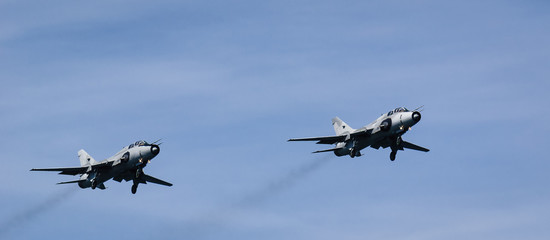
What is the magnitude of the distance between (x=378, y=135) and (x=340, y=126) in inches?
392

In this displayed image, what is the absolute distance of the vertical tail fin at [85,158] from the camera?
133 metres

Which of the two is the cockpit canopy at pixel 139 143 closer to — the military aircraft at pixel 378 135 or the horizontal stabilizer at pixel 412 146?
the military aircraft at pixel 378 135

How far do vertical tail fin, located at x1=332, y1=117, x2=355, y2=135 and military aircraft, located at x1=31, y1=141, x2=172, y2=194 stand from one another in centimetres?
2290

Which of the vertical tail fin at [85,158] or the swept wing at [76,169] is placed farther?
the vertical tail fin at [85,158]

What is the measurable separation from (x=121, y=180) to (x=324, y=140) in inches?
924

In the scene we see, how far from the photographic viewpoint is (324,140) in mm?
129125

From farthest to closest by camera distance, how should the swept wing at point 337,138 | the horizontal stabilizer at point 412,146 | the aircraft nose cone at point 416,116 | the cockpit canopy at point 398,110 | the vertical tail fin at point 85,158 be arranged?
the horizontal stabilizer at point 412,146 < the vertical tail fin at point 85,158 < the swept wing at point 337,138 < the cockpit canopy at point 398,110 < the aircraft nose cone at point 416,116

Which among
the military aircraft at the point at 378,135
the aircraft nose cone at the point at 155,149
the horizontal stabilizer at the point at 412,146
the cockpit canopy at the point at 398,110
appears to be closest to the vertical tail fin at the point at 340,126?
the military aircraft at the point at 378,135

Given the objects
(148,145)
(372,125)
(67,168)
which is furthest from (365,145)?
(67,168)

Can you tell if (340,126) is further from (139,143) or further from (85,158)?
(85,158)

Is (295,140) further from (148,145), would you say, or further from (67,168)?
(67,168)

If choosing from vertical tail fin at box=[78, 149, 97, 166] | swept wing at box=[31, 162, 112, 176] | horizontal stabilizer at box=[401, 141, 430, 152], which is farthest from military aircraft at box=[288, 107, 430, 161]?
vertical tail fin at box=[78, 149, 97, 166]

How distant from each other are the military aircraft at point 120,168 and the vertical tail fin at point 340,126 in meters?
22.9

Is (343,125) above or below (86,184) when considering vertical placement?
above
